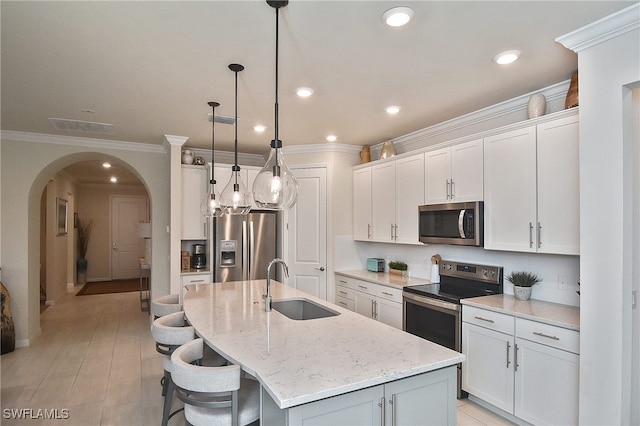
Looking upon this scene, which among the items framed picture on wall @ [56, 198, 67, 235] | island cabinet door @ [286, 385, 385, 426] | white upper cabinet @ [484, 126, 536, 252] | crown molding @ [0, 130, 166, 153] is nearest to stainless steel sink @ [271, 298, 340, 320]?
→ island cabinet door @ [286, 385, 385, 426]

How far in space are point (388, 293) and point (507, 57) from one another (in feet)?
8.19

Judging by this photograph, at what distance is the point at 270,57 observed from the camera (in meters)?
2.43

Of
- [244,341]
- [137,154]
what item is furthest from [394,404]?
[137,154]

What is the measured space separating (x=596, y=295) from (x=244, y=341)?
201 cm

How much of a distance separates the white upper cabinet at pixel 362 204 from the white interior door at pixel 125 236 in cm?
726

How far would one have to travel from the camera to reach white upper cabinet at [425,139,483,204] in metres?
3.29

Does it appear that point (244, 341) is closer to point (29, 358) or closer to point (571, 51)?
point (571, 51)

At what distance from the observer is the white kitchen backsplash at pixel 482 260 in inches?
112

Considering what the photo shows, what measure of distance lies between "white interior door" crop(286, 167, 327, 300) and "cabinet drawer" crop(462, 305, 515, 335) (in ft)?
7.43

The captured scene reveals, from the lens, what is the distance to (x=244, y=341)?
6.68ft

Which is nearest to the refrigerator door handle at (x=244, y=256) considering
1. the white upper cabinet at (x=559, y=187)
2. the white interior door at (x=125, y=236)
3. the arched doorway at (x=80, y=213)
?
the arched doorway at (x=80, y=213)

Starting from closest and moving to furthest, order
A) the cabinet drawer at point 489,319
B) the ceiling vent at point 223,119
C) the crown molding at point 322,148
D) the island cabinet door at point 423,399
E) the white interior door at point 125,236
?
the island cabinet door at point 423,399 → the cabinet drawer at point 489,319 → the ceiling vent at point 223,119 → the crown molding at point 322,148 → the white interior door at point 125,236

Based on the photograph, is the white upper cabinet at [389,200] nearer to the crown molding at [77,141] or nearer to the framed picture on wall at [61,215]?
the crown molding at [77,141]

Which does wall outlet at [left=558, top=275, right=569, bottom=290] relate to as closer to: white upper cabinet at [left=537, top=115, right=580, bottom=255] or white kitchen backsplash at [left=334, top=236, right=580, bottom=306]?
white kitchen backsplash at [left=334, top=236, right=580, bottom=306]
